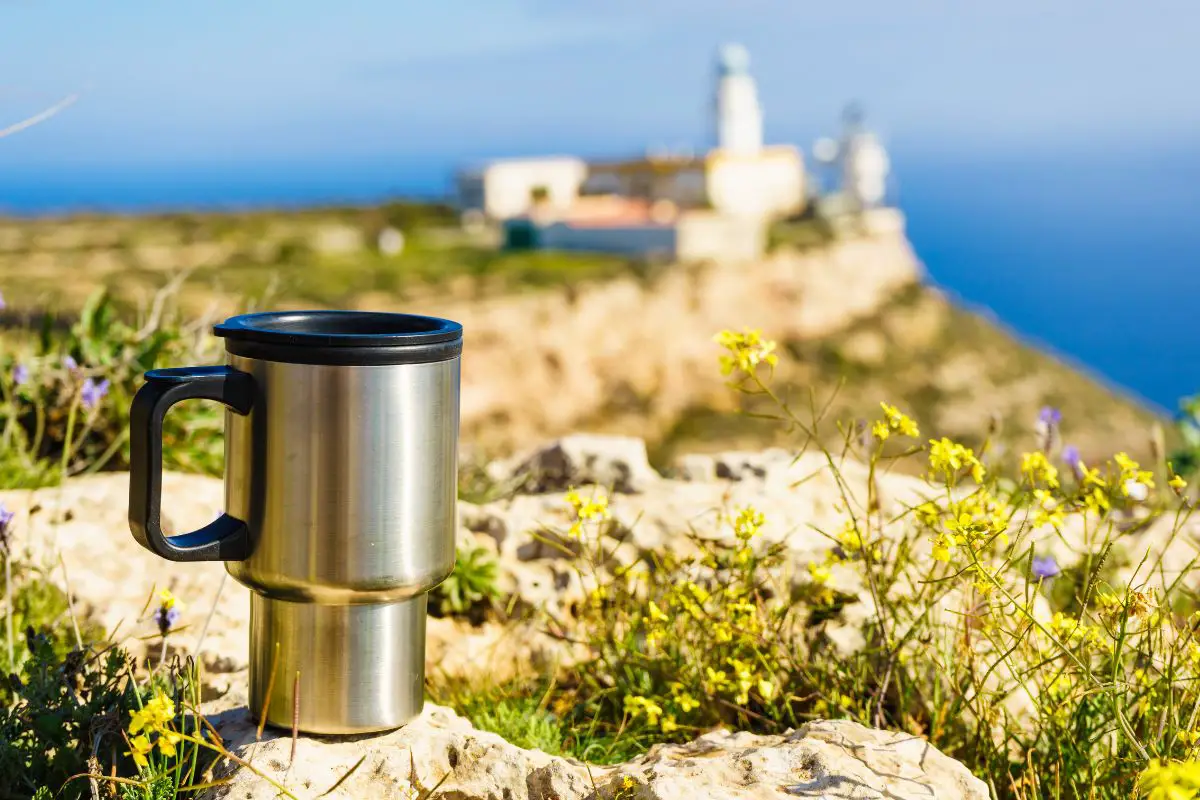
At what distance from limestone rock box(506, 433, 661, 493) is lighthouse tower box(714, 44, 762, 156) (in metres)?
52.2

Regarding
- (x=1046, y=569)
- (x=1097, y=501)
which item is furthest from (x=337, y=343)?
(x=1046, y=569)

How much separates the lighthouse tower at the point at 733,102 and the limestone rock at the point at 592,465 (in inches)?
2054

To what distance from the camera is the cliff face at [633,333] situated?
38812 mm

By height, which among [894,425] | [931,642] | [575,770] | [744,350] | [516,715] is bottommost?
[516,715]

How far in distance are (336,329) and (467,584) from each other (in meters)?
1.20

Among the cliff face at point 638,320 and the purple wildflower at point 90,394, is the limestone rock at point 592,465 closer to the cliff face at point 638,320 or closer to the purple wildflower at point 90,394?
the purple wildflower at point 90,394

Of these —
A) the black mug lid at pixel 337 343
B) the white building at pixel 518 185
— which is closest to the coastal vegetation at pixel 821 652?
the black mug lid at pixel 337 343

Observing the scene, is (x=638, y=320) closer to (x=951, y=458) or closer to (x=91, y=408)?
(x=91, y=408)

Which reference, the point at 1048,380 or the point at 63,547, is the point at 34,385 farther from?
the point at 1048,380

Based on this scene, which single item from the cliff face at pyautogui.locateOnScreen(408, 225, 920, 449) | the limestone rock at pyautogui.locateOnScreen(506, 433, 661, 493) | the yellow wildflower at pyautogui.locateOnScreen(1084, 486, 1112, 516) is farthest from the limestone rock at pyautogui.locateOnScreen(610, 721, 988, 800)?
the cliff face at pyautogui.locateOnScreen(408, 225, 920, 449)

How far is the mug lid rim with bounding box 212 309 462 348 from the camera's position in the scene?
230 cm

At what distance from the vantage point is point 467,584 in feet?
12.0

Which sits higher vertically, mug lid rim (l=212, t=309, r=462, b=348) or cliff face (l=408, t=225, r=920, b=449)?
mug lid rim (l=212, t=309, r=462, b=348)

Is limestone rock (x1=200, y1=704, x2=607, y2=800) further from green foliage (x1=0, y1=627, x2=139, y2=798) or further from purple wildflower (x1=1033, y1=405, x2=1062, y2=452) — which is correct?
purple wildflower (x1=1033, y1=405, x2=1062, y2=452)
